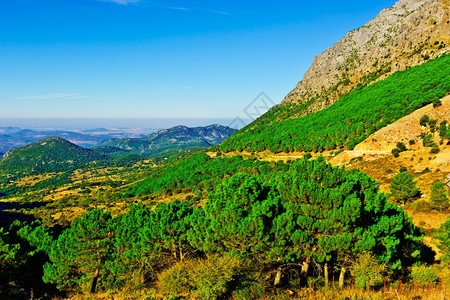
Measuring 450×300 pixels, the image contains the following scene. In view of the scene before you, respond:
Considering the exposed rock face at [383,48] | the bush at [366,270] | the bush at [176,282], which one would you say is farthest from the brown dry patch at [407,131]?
the exposed rock face at [383,48]

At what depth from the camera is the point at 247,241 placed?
16.6 meters

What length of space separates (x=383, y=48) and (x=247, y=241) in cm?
18446

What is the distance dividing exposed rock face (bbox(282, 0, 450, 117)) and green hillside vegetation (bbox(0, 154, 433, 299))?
439ft

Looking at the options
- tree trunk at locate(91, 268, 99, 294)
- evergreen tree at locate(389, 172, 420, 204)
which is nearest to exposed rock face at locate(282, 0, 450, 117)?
evergreen tree at locate(389, 172, 420, 204)

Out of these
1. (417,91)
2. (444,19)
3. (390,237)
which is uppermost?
(444,19)

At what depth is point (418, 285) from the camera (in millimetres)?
16891

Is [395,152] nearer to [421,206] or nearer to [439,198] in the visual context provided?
[421,206]

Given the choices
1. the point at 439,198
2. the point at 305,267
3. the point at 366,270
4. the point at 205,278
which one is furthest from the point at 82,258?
the point at 439,198

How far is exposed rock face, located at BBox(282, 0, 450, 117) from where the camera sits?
408 feet

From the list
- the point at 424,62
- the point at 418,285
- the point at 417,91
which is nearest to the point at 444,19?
the point at 424,62

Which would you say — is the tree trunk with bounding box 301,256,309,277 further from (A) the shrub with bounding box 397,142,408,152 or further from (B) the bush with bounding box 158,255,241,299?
(A) the shrub with bounding box 397,142,408,152

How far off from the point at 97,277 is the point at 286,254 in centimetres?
1738

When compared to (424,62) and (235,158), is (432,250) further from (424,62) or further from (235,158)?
(424,62)

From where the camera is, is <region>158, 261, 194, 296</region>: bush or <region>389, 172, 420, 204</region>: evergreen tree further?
<region>389, 172, 420, 204</region>: evergreen tree
